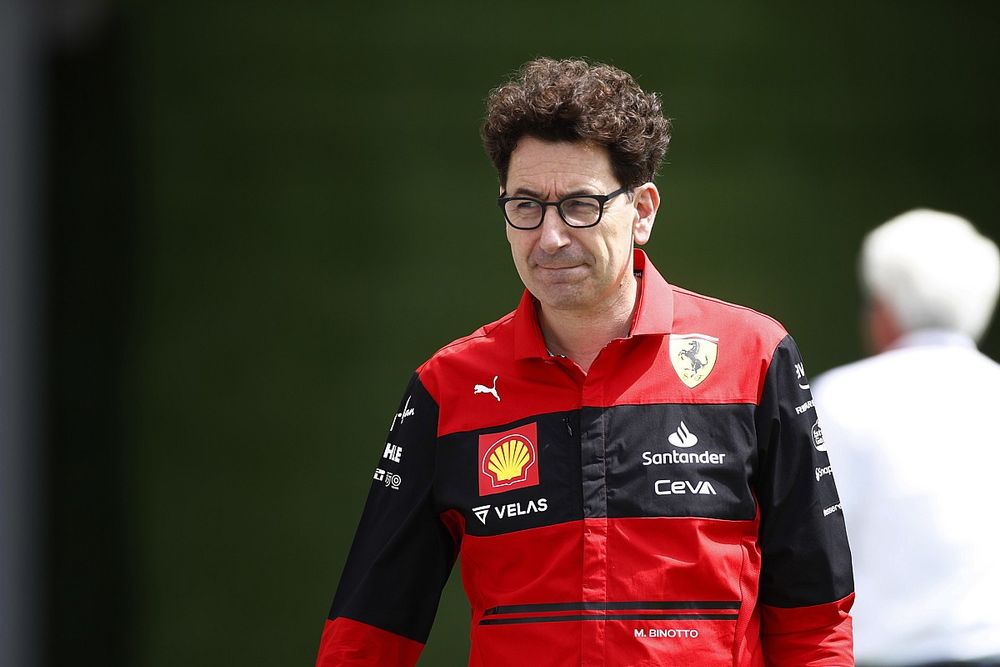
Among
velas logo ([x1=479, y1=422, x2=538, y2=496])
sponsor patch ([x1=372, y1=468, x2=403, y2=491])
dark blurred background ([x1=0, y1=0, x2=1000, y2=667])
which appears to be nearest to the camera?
velas logo ([x1=479, y1=422, x2=538, y2=496])

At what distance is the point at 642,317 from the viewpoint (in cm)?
218

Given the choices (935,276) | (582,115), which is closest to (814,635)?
(582,115)

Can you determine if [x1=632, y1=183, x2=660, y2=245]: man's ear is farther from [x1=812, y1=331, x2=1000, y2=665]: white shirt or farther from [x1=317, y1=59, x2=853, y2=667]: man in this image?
[x1=812, y1=331, x2=1000, y2=665]: white shirt

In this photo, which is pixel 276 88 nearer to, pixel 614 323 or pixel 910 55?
pixel 910 55

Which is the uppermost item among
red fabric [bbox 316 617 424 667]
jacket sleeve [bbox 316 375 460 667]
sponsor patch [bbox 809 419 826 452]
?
sponsor patch [bbox 809 419 826 452]

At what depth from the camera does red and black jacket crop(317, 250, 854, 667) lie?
204cm

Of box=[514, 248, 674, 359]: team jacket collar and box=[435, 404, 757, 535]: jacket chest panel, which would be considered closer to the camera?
box=[435, 404, 757, 535]: jacket chest panel

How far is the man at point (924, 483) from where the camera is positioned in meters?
2.76

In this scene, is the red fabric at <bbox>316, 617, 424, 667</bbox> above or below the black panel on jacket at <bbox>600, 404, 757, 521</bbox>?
below

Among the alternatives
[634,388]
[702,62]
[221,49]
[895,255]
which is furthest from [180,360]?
[634,388]

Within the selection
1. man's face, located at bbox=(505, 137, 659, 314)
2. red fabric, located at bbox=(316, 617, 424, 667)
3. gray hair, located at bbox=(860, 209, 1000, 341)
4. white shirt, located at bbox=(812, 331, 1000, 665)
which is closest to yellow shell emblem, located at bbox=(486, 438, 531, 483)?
man's face, located at bbox=(505, 137, 659, 314)

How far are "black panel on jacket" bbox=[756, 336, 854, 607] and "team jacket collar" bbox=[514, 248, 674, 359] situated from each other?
0.20 metres

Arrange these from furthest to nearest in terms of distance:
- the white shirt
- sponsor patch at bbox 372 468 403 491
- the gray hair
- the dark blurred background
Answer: the dark blurred background → the gray hair → the white shirt → sponsor patch at bbox 372 468 403 491

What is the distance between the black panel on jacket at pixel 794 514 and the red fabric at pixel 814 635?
0.05 feet
